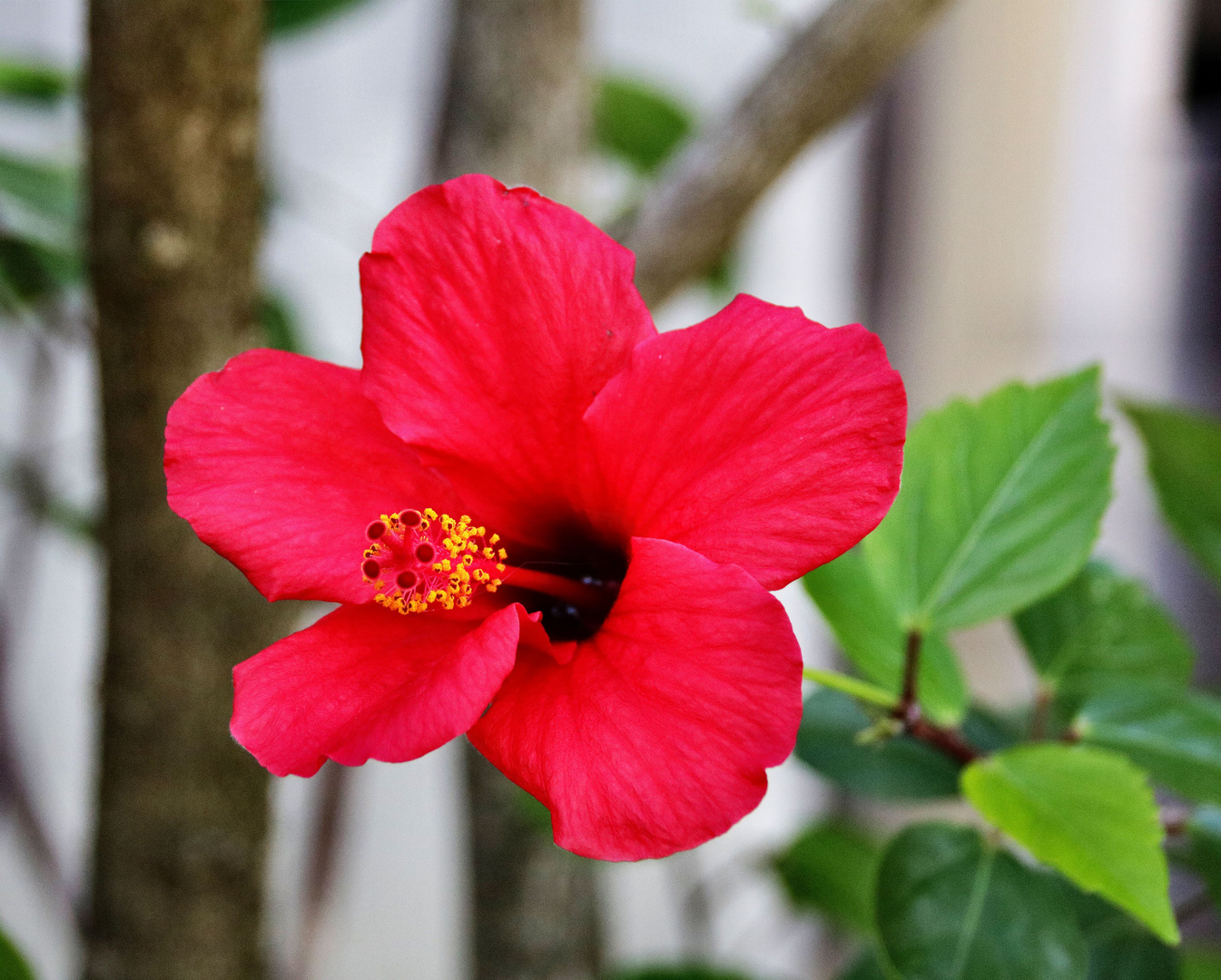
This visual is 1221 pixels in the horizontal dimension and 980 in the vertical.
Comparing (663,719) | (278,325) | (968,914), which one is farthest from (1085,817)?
(278,325)

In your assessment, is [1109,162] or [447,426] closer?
[447,426]

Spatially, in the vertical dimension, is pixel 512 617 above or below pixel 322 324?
below

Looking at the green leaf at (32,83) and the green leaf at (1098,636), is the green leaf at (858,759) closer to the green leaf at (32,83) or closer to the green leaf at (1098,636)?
the green leaf at (1098,636)

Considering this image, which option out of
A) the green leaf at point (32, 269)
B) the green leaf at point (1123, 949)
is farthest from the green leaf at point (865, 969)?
the green leaf at point (32, 269)

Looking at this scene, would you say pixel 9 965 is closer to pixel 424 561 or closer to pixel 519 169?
pixel 424 561

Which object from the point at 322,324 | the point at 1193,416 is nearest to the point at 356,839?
the point at 322,324

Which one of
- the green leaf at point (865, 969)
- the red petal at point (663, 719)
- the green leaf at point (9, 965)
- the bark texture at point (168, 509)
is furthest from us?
the green leaf at point (865, 969)

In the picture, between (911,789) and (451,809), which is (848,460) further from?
(451,809)
